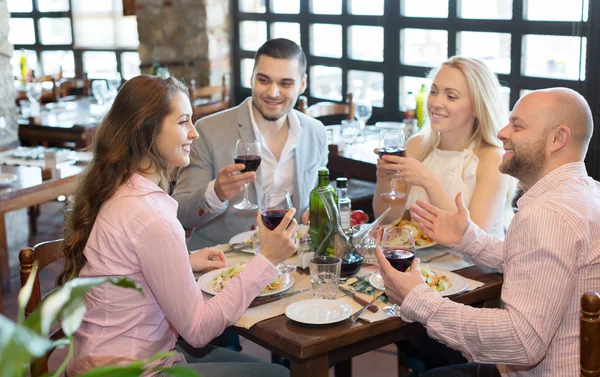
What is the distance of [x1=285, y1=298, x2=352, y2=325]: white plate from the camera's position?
183 centimetres

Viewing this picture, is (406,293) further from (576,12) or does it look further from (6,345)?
(576,12)

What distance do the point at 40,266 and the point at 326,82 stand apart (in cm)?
396

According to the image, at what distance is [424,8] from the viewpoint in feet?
16.2

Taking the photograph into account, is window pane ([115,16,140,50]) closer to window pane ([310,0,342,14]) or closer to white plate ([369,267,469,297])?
window pane ([310,0,342,14])

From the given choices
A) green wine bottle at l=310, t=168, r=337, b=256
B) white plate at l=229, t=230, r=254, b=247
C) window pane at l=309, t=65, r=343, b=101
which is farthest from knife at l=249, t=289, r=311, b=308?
window pane at l=309, t=65, r=343, b=101

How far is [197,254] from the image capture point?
2.25 metres

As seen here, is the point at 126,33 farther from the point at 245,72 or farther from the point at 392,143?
the point at 392,143

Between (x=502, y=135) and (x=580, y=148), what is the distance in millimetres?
212

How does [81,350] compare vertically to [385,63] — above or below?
below

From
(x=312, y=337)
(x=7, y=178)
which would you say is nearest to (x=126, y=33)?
(x=7, y=178)

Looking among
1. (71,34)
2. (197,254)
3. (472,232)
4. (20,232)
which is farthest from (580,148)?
(71,34)

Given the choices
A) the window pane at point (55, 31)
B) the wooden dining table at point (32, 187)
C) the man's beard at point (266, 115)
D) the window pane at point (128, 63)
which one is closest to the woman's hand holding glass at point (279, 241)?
the man's beard at point (266, 115)

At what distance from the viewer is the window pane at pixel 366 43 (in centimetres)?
531

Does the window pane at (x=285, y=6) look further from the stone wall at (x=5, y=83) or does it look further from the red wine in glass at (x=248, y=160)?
the red wine in glass at (x=248, y=160)
